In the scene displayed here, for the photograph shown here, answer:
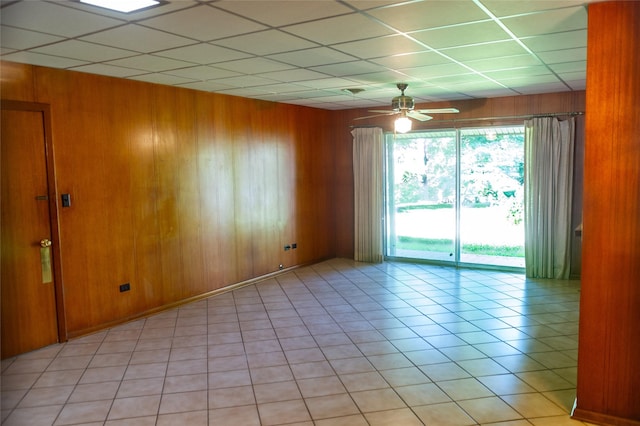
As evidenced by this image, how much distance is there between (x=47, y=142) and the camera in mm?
4312

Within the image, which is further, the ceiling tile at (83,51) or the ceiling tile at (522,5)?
the ceiling tile at (83,51)

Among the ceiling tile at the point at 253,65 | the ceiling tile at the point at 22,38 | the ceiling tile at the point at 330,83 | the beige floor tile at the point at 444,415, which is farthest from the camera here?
the ceiling tile at the point at 330,83

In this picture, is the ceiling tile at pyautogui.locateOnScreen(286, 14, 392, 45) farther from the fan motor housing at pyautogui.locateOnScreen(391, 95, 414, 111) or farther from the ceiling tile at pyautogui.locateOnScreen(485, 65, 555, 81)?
the fan motor housing at pyautogui.locateOnScreen(391, 95, 414, 111)

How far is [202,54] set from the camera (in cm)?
386

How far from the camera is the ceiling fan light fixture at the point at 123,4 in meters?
2.60

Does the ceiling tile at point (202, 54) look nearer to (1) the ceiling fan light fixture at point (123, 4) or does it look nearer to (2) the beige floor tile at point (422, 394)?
(1) the ceiling fan light fixture at point (123, 4)

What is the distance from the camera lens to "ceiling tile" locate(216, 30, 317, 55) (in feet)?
10.9

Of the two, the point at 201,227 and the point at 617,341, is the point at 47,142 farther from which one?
the point at 617,341

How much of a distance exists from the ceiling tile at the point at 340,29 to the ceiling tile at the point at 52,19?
1.19 meters

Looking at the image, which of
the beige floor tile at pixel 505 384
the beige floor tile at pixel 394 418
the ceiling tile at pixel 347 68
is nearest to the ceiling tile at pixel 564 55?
the ceiling tile at pixel 347 68

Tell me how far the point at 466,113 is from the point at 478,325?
11.7 ft

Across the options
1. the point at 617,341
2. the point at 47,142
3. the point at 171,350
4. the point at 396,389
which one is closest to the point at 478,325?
the point at 396,389

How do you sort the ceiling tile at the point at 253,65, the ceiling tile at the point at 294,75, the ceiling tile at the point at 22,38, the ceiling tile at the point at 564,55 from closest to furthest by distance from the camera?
the ceiling tile at the point at 22,38, the ceiling tile at the point at 564,55, the ceiling tile at the point at 253,65, the ceiling tile at the point at 294,75

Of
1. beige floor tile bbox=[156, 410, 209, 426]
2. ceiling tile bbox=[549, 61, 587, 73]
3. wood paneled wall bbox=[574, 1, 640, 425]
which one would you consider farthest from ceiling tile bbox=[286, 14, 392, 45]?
beige floor tile bbox=[156, 410, 209, 426]
